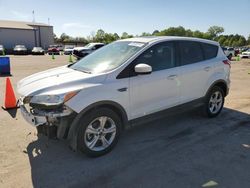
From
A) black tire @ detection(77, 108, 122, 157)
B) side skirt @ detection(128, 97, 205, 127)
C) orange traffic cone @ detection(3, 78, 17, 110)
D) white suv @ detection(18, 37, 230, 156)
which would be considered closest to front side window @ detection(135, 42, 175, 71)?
white suv @ detection(18, 37, 230, 156)

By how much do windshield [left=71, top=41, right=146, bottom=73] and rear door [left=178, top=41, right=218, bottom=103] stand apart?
1041mm

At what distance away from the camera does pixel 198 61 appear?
207 inches

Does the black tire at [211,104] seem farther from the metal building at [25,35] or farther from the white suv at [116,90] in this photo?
the metal building at [25,35]

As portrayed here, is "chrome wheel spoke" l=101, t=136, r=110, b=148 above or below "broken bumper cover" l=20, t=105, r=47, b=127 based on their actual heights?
below

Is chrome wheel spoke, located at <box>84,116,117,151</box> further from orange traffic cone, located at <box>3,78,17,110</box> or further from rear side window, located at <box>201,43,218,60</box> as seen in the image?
orange traffic cone, located at <box>3,78,17,110</box>

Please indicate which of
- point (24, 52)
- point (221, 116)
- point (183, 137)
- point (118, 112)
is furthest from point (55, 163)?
point (24, 52)

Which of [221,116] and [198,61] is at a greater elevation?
[198,61]

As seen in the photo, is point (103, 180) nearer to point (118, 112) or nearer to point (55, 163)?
point (55, 163)

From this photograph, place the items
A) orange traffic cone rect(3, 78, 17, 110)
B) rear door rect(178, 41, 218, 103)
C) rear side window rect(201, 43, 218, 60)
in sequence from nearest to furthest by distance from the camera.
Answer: rear door rect(178, 41, 218, 103) → rear side window rect(201, 43, 218, 60) → orange traffic cone rect(3, 78, 17, 110)

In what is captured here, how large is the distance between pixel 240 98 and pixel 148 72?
16.0ft

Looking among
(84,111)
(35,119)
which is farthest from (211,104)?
(35,119)

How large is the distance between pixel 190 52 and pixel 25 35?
184ft

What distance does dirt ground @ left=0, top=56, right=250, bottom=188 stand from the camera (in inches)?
129

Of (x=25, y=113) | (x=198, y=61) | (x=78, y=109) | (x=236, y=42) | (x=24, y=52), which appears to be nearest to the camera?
(x=78, y=109)
